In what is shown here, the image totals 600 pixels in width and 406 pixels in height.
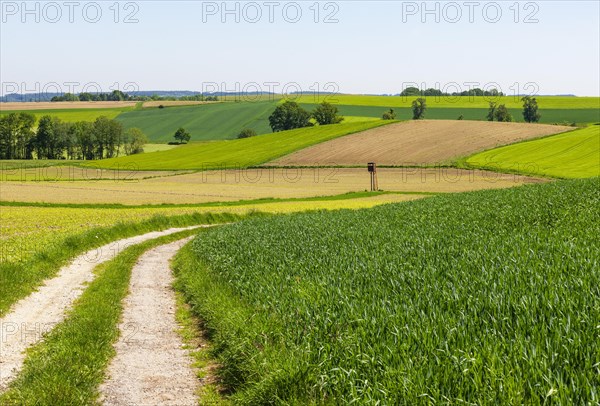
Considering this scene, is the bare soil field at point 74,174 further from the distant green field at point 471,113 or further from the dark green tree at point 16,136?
the distant green field at point 471,113

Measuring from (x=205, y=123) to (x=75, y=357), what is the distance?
177244 mm

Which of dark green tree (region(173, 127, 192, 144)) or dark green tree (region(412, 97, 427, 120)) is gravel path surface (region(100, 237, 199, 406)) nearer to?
dark green tree (region(173, 127, 192, 144))

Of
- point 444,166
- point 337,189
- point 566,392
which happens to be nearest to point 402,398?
point 566,392

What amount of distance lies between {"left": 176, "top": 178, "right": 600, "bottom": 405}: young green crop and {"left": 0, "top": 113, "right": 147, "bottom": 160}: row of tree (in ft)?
473

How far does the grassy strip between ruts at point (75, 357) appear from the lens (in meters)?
8.88

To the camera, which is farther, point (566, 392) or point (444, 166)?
point (444, 166)

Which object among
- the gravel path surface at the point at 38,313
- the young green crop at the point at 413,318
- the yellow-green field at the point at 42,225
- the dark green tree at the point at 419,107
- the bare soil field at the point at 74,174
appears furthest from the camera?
the dark green tree at the point at 419,107

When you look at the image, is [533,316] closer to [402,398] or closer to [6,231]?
[402,398]

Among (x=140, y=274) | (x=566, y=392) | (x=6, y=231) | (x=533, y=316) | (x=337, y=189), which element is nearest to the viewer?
(x=566, y=392)

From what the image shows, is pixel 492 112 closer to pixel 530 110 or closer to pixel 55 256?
pixel 530 110

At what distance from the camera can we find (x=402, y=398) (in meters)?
6.24

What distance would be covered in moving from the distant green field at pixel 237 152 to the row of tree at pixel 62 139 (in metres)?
23.7

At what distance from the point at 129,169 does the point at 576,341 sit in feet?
380

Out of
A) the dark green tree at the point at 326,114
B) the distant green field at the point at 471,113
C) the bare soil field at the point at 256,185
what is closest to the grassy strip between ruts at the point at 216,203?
the bare soil field at the point at 256,185
